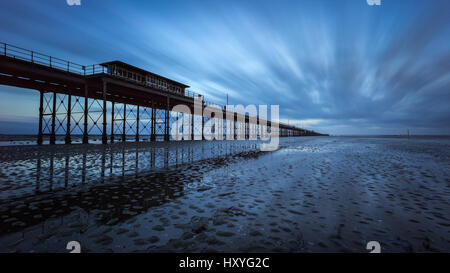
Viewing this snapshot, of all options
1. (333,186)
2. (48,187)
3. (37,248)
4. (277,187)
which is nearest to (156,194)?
(37,248)

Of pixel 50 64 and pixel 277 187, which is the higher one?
pixel 50 64

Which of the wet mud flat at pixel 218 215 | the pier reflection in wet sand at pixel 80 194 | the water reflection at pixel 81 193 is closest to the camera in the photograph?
the wet mud flat at pixel 218 215

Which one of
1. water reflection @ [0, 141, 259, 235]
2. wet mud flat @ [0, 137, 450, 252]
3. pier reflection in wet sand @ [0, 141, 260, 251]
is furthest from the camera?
water reflection @ [0, 141, 259, 235]

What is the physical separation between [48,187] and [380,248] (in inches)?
330

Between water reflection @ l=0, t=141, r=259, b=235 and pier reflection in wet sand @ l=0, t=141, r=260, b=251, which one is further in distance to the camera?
water reflection @ l=0, t=141, r=259, b=235

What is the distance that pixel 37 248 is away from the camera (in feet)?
8.96

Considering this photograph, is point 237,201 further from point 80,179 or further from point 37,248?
point 80,179

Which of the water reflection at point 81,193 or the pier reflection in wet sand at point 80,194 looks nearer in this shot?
the pier reflection in wet sand at point 80,194

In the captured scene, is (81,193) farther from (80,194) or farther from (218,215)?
(218,215)

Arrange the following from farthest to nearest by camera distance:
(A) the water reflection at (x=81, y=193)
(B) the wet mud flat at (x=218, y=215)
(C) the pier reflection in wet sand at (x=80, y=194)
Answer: (A) the water reflection at (x=81, y=193)
(C) the pier reflection in wet sand at (x=80, y=194)
(B) the wet mud flat at (x=218, y=215)

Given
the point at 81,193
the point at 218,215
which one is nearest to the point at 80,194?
the point at 81,193

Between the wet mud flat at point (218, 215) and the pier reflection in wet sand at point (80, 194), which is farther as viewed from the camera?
the pier reflection in wet sand at point (80, 194)
